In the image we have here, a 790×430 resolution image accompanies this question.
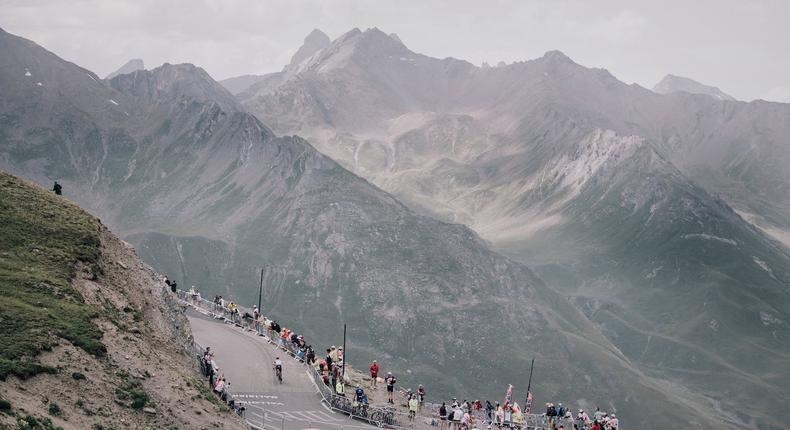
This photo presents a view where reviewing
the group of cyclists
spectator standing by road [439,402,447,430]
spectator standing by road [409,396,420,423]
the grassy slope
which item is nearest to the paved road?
the group of cyclists

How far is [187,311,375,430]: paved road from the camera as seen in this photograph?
68.4 meters

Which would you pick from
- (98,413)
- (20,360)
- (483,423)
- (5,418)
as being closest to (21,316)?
(20,360)

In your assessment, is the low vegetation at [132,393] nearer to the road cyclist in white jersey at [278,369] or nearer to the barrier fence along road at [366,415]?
the barrier fence along road at [366,415]

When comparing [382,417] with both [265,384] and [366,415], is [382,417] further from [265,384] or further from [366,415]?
[265,384]

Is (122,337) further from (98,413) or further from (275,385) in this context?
(275,385)

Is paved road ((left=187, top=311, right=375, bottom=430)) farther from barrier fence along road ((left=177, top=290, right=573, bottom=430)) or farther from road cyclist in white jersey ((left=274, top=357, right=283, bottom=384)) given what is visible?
road cyclist in white jersey ((left=274, top=357, right=283, bottom=384))

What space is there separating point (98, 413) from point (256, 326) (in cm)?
4657

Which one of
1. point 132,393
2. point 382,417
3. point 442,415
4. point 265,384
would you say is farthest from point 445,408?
point 132,393

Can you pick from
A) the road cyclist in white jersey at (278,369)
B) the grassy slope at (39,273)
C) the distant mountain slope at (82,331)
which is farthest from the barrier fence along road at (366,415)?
the grassy slope at (39,273)

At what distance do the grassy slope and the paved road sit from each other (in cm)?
1551

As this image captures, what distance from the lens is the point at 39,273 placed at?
60.3 metres

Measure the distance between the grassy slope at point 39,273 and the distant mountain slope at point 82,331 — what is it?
76 mm

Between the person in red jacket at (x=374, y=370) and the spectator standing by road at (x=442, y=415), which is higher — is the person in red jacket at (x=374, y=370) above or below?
above

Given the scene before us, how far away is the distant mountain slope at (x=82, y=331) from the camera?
5025cm
